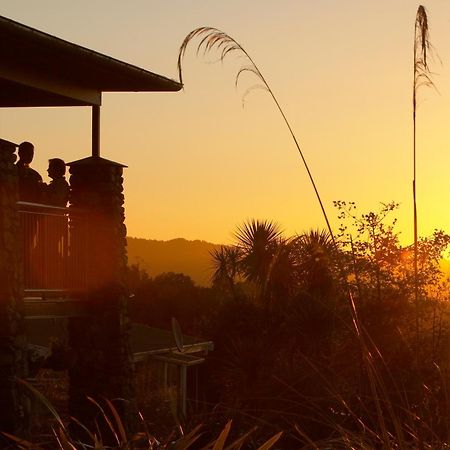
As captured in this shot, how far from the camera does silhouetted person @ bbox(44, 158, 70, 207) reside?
11.8 meters

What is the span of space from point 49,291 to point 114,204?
1.96m

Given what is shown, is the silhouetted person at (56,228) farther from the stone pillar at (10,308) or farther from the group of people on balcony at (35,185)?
the stone pillar at (10,308)

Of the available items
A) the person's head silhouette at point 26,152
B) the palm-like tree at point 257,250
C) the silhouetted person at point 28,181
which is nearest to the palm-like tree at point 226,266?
the palm-like tree at point 257,250

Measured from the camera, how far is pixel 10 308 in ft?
34.6

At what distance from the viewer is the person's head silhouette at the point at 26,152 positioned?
11.1m

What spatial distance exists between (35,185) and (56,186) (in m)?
0.52

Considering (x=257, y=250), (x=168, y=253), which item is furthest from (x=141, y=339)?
(x=168, y=253)

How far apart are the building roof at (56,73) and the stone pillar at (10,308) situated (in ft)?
3.80

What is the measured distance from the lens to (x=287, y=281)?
2483 centimetres

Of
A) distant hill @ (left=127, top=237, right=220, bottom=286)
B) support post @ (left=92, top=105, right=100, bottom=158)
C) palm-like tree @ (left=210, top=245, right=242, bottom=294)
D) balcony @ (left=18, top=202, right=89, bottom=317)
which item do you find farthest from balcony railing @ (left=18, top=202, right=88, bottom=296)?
distant hill @ (left=127, top=237, right=220, bottom=286)

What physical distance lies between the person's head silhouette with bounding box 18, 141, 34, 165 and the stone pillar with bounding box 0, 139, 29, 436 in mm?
353

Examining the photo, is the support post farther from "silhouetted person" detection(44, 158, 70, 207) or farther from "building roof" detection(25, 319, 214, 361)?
"building roof" detection(25, 319, 214, 361)

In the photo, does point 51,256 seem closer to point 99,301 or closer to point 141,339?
point 99,301

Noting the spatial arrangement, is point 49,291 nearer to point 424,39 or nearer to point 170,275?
point 424,39
